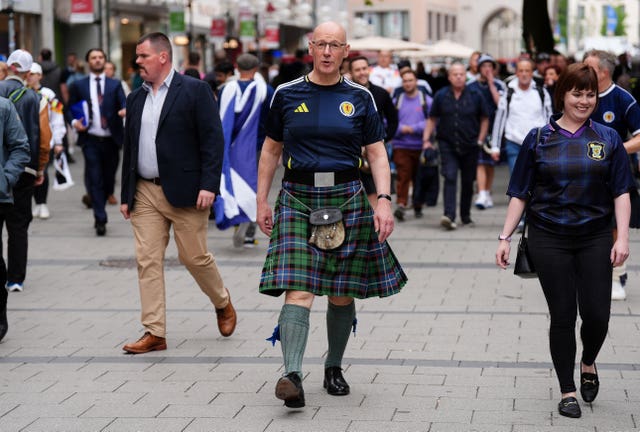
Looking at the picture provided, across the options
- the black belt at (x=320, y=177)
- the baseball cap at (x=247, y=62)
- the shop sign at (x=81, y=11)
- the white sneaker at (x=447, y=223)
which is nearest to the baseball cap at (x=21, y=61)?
the baseball cap at (x=247, y=62)

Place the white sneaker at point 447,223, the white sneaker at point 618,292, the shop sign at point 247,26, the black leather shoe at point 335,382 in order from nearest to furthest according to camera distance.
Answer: the black leather shoe at point 335,382, the white sneaker at point 618,292, the white sneaker at point 447,223, the shop sign at point 247,26

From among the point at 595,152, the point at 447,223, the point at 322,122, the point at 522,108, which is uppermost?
the point at 322,122

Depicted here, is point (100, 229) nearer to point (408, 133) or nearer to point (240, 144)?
point (240, 144)

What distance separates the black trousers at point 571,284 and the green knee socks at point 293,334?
3.59 feet

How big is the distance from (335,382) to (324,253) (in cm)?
68

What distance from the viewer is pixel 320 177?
20.6 ft

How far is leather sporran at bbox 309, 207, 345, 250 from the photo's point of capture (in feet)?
20.5

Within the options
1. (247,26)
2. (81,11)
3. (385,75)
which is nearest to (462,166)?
(385,75)

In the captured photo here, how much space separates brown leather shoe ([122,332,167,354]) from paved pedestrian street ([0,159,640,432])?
0.08m

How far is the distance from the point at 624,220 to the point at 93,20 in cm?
2073

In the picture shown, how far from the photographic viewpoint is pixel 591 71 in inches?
242

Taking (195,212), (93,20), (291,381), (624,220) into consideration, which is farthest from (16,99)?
(93,20)

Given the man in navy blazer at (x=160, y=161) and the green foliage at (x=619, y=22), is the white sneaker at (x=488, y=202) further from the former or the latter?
the green foliage at (x=619, y=22)

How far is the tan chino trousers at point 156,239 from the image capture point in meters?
7.73
